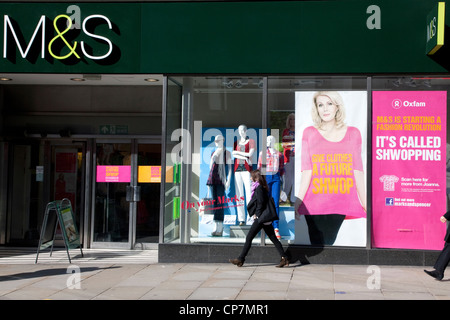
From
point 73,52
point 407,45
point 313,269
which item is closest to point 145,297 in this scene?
point 313,269

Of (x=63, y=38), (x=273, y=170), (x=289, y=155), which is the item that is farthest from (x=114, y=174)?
(x=289, y=155)

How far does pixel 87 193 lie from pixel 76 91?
223 centimetres

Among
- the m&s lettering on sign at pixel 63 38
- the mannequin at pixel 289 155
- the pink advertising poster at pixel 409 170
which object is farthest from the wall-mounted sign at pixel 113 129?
the pink advertising poster at pixel 409 170

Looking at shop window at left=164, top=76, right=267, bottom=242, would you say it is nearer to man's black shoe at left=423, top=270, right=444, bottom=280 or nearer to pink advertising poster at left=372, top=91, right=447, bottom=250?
pink advertising poster at left=372, top=91, right=447, bottom=250

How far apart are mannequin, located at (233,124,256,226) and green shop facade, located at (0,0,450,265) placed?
0.02 meters

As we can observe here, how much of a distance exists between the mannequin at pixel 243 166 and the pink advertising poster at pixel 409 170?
2300mm

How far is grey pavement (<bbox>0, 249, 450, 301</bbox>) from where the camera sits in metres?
8.44

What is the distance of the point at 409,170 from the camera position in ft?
36.1

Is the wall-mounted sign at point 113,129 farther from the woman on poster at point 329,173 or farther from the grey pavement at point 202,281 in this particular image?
the woman on poster at point 329,173

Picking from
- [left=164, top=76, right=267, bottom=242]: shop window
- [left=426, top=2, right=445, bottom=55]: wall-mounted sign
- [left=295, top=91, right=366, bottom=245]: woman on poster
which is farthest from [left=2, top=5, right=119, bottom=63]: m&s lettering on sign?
[left=426, top=2, right=445, bottom=55]: wall-mounted sign

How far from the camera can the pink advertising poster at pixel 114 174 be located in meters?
13.4

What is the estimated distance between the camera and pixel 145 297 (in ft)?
27.4

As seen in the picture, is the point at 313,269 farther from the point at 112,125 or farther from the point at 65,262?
the point at 112,125

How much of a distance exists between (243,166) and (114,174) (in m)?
3.22
